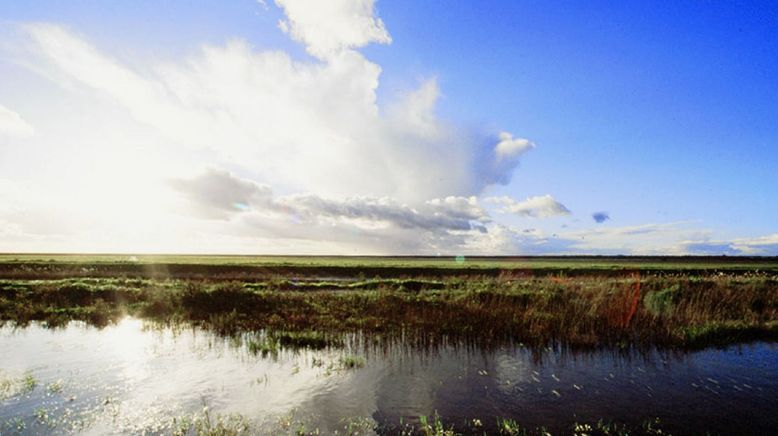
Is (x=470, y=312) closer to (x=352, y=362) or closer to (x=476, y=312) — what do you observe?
(x=476, y=312)

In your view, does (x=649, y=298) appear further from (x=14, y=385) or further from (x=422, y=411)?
(x=14, y=385)

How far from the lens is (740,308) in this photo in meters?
20.1

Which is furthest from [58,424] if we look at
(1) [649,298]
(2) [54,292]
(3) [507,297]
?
(2) [54,292]

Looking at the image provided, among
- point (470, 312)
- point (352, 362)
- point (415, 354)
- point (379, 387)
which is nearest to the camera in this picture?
point (379, 387)

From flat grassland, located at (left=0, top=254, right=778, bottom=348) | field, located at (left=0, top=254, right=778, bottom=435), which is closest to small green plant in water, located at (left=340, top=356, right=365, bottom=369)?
field, located at (left=0, top=254, right=778, bottom=435)

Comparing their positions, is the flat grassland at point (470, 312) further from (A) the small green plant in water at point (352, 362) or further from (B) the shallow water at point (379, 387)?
(A) the small green plant in water at point (352, 362)

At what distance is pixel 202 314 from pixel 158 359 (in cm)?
740

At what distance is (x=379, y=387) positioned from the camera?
32.3ft

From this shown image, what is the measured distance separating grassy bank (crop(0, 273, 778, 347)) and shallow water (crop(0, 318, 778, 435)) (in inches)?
61.6

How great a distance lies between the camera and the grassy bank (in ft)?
48.9

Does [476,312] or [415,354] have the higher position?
[476,312]

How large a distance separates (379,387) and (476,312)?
8695 mm

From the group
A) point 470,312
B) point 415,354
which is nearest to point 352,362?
point 415,354

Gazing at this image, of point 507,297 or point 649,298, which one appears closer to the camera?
point 649,298
